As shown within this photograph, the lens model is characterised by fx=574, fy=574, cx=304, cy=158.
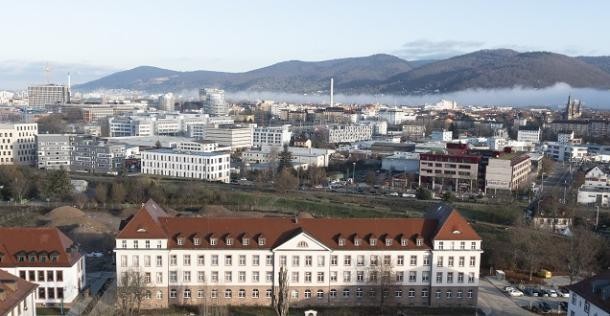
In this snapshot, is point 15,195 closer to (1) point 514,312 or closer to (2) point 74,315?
(2) point 74,315

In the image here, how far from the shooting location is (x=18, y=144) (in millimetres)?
67375

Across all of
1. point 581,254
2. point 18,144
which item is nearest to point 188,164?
point 18,144

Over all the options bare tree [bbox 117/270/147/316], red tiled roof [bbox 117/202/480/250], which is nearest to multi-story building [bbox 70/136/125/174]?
red tiled roof [bbox 117/202/480/250]

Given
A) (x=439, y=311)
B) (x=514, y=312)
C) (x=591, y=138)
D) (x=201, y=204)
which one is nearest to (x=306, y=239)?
(x=439, y=311)

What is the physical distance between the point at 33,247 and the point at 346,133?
7868cm

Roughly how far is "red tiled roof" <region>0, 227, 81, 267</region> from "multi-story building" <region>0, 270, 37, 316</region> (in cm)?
337

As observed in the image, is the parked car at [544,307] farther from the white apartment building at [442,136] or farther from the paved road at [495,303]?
the white apartment building at [442,136]

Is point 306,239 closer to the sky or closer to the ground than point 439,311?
closer to the sky

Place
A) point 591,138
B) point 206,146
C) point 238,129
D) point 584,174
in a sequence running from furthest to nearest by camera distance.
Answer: point 591,138 < point 238,129 < point 206,146 < point 584,174

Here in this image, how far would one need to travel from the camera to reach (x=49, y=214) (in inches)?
1590

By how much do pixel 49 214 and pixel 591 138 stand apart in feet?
279

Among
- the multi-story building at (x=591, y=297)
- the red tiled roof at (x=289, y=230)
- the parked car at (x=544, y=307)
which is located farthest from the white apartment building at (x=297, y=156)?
the multi-story building at (x=591, y=297)

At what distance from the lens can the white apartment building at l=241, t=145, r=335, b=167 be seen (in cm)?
6881

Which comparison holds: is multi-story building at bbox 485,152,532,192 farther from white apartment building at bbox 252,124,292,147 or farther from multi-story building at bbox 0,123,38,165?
multi-story building at bbox 0,123,38,165
